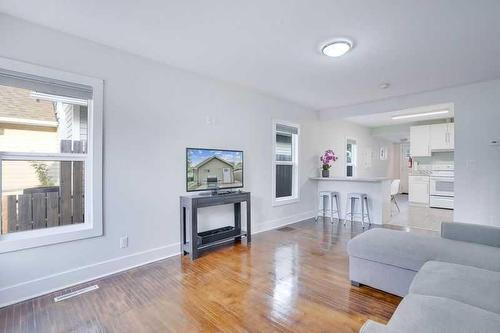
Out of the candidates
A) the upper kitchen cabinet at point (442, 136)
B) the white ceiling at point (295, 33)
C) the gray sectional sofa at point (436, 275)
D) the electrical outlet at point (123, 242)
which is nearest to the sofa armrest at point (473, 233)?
the gray sectional sofa at point (436, 275)

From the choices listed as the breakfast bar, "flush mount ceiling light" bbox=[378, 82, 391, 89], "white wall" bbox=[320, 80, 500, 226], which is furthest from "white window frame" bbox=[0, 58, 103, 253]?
"white wall" bbox=[320, 80, 500, 226]

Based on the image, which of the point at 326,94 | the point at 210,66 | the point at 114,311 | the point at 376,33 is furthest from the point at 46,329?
the point at 326,94

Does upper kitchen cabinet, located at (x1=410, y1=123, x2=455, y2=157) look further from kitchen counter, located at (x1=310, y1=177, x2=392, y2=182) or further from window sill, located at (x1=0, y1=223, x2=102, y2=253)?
window sill, located at (x1=0, y1=223, x2=102, y2=253)

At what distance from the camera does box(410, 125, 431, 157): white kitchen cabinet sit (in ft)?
22.5

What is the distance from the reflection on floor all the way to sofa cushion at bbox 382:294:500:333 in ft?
13.5

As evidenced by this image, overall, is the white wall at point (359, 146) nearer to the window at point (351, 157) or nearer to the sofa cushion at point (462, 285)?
the window at point (351, 157)

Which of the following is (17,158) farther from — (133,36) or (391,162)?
(391,162)

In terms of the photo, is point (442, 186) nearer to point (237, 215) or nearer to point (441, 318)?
point (237, 215)

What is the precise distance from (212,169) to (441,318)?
290 centimetres

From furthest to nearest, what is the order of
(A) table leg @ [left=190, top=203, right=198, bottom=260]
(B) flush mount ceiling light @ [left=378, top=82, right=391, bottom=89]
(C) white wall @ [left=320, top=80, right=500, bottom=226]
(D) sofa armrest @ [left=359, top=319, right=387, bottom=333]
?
(B) flush mount ceiling light @ [left=378, top=82, right=391, bottom=89], (C) white wall @ [left=320, top=80, right=500, bottom=226], (A) table leg @ [left=190, top=203, right=198, bottom=260], (D) sofa armrest @ [left=359, top=319, right=387, bottom=333]

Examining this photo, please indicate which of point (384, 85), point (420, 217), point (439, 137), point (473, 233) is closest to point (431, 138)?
point (439, 137)

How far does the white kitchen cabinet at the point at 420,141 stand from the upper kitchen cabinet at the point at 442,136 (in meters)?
0.10

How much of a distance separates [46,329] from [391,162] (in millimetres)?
10883

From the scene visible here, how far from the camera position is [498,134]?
3721mm
